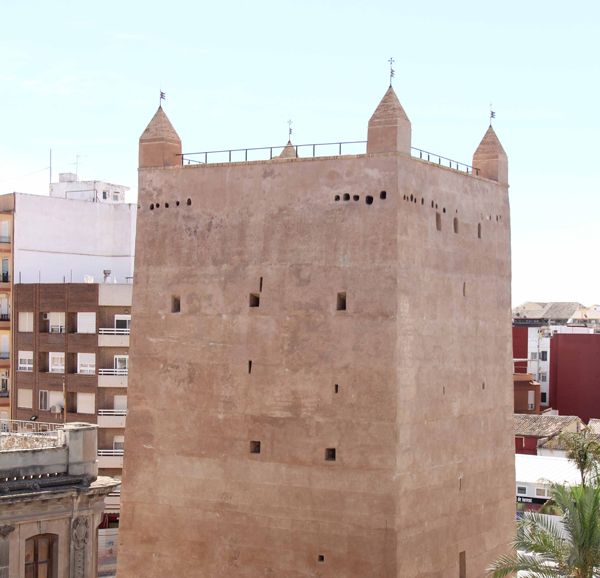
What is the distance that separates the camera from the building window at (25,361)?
165 feet

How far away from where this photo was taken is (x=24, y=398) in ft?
166

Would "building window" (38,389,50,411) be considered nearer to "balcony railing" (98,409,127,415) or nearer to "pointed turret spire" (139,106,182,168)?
"balcony railing" (98,409,127,415)

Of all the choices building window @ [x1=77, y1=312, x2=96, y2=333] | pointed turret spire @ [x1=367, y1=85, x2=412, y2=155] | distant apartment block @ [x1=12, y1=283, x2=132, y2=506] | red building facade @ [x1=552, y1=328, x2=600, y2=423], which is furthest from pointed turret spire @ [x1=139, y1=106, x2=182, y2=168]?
red building facade @ [x1=552, y1=328, x2=600, y2=423]

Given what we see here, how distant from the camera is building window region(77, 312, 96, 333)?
158 ft

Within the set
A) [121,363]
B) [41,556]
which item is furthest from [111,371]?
[41,556]

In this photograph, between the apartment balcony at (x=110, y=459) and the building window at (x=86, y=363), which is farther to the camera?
the building window at (x=86, y=363)

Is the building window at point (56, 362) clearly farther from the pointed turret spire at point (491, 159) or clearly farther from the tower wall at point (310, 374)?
the pointed turret spire at point (491, 159)

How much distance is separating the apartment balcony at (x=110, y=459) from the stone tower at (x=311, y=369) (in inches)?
610

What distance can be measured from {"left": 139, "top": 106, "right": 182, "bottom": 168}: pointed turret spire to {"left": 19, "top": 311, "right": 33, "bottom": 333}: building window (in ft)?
67.3

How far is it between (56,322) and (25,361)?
8.44 ft

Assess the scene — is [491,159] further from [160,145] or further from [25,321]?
[25,321]

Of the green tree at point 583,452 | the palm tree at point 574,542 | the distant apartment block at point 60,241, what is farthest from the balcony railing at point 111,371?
the palm tree at point 574,542

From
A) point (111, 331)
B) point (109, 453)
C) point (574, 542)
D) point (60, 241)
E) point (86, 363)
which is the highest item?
point (60, 241)

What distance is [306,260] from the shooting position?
28.9 meters
